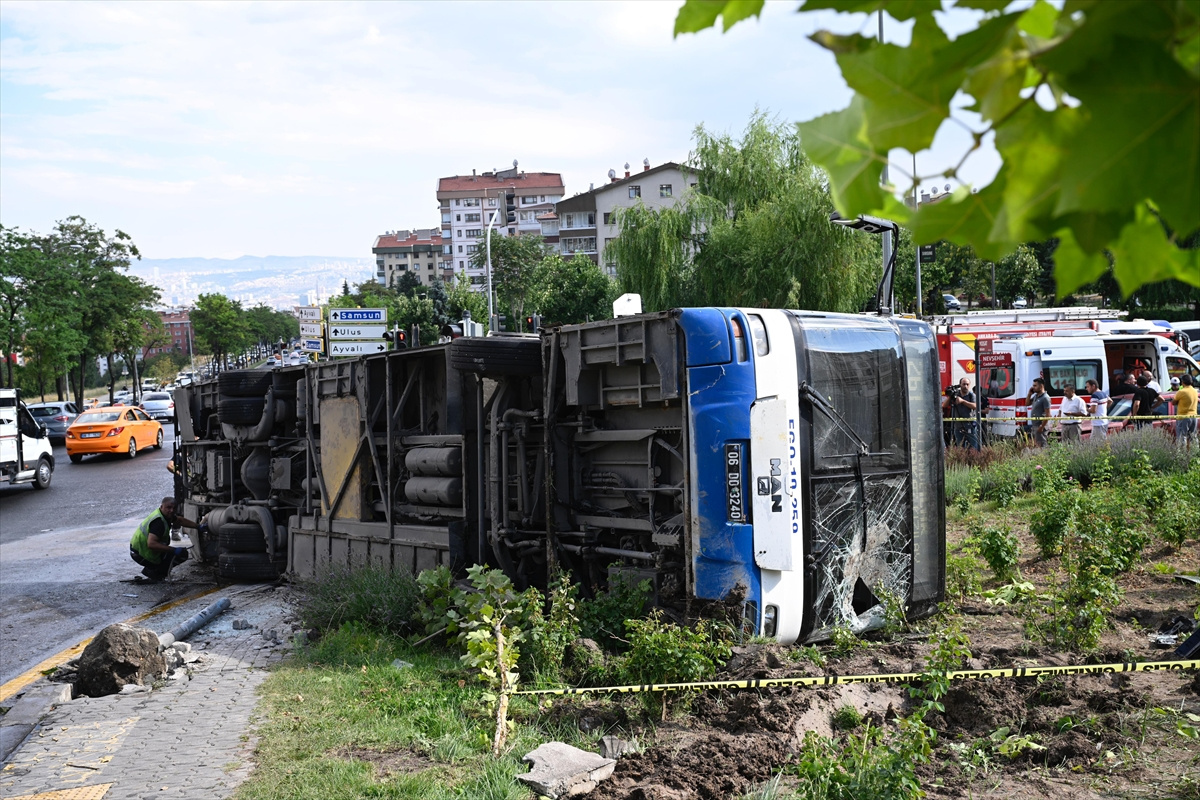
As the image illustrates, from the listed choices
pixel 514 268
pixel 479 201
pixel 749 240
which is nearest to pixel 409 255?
pixel 479 201

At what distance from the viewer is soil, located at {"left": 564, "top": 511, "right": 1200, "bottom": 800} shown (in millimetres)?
4746

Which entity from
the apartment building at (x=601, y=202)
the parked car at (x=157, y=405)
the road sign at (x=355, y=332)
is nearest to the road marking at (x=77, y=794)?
the road sign at (x=355, y=332)

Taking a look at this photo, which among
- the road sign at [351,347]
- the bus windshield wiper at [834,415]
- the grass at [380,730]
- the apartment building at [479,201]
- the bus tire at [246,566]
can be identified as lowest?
the bus tire at [246,566]

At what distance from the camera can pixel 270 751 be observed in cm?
580


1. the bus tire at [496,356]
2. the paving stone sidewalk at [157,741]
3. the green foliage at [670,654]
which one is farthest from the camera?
the bus tire at [496,356]

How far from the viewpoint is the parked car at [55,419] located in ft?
124

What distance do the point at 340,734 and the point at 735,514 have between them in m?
2.84

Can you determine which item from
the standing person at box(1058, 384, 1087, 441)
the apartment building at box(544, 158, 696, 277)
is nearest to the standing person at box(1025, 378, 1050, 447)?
the standing person at box(1058, 384, 1087, 441)

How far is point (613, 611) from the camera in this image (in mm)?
7281

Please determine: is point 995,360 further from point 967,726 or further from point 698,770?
point 698,770

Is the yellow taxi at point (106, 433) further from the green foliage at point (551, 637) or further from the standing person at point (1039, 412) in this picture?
the green foliage at point (551, 637)

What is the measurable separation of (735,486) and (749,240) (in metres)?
25.4

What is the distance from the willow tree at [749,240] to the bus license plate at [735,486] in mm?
22679

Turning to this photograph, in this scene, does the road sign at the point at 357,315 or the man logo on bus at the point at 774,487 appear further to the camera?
the road sign at the point at 357,315
